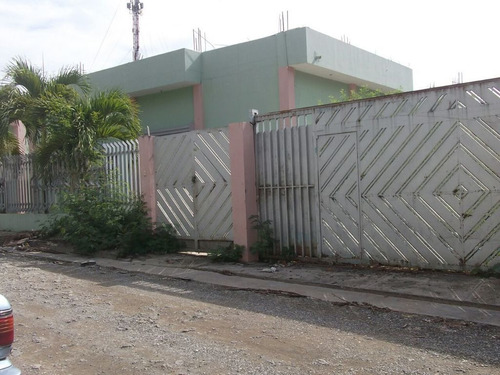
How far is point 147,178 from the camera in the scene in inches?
416

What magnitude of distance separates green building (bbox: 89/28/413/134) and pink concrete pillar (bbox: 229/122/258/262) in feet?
25.4

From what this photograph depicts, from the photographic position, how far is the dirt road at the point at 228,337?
4.11 m

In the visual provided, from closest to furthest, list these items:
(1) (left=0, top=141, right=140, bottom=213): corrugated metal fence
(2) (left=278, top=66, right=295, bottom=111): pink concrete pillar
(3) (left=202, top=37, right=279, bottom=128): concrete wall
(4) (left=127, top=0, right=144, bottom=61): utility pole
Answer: (1) (left=0, top=141, right=140, bottom=213): corrugated metal fence
(2) (left=278, top=66, right=295, bottom=111): pink concrete pillar
(3) (left=202, top=37, right=279, bottom=128): concrete wall
(4) (left=127, top=0, right=144, bottom=61): utility pole

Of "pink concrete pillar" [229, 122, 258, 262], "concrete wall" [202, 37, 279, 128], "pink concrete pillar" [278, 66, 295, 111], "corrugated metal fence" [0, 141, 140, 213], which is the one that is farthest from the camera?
"concrete wall" [202, 37, 279, 128]

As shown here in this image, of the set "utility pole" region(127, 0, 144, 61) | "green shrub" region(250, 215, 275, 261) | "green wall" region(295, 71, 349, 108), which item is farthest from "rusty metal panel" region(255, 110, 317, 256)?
"utility pole" region(127, 0, 144, 61)

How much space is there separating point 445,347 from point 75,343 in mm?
3440

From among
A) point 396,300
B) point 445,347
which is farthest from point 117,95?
point 445,347

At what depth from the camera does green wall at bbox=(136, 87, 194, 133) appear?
19172 millimetres

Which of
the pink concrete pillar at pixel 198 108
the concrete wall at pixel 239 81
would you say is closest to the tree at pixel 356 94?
the concrete wall at pixel 239 81

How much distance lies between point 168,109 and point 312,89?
230 inches

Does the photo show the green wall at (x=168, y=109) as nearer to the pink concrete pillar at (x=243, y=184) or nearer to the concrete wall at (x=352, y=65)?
the concrete wall at (x=352, y=65)

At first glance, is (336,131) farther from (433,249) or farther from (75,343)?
(75,343)

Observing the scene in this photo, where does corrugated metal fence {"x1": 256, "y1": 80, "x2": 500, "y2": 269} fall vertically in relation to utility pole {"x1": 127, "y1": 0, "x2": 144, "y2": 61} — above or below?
below

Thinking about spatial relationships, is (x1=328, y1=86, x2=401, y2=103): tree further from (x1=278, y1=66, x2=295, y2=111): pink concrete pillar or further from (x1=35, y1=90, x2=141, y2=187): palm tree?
(x1=35, y1=90, x2=141, y2=187): palm tree
